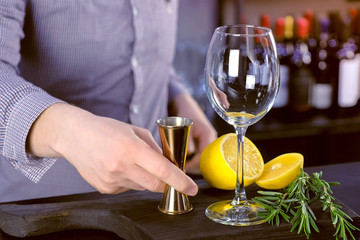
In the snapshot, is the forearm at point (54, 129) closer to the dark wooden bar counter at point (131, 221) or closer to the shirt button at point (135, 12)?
the dark wooden bar counter at point (131, 221)

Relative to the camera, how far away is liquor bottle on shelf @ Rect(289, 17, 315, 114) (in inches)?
91.6

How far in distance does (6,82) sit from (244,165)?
42 centimetres

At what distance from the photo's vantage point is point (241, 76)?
784 mm

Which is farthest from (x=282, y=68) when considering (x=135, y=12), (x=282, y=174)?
(x=282, y=174)

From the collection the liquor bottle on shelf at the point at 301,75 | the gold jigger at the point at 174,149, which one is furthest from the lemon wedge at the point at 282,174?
the liquor bottle on shelf at the point at 301,75

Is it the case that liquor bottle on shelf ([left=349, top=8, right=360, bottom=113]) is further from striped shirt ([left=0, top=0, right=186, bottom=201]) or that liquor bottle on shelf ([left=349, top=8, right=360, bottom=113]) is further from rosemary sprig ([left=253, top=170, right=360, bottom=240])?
rosemary sprig ([left=253, top=170, right=360, bottom=240])

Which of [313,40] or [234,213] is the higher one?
[313,40]

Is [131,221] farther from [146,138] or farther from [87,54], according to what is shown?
[87,54]

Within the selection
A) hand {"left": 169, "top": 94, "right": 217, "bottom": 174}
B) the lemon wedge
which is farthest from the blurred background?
the lemon wedge

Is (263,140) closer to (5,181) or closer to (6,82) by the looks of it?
(5,181)

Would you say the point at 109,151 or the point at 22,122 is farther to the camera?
the point at 22,122

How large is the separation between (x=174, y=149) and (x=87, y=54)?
486mm

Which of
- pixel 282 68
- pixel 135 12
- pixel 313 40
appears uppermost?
pixel 135 12

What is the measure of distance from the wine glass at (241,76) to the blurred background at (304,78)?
1454mm
